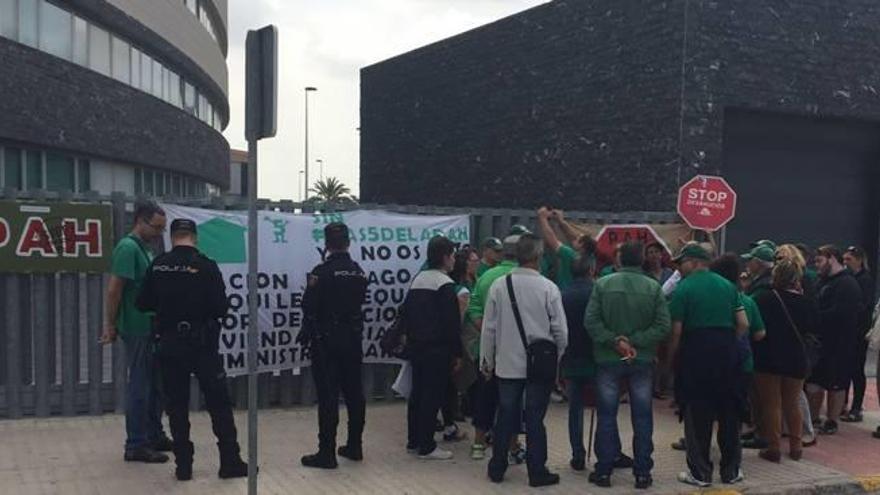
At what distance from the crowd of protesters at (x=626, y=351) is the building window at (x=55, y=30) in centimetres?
1396

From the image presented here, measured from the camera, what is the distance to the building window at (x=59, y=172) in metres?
17.7

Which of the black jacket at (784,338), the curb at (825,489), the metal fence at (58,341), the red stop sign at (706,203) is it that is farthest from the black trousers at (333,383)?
the red stop sign at (706,203)

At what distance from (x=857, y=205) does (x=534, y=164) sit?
563cm

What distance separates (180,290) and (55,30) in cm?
1474

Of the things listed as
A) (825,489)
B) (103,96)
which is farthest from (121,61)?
(825,489)

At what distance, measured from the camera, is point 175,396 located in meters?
5.72

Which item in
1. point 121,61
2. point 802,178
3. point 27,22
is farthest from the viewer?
point 121,61

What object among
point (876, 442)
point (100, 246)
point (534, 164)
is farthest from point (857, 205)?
point (100, 246)

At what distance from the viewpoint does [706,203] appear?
9398 mm

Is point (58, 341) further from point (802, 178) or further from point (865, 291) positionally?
point (802, 178)

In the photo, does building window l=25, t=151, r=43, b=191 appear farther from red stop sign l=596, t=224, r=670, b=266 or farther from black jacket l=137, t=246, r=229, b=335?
black jacket l=137, t=246, r=229, b=335

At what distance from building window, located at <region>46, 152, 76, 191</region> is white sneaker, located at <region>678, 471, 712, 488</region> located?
49.5 feet

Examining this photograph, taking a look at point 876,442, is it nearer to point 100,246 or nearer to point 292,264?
point 292,264

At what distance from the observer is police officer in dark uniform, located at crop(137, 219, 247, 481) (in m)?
5.60
